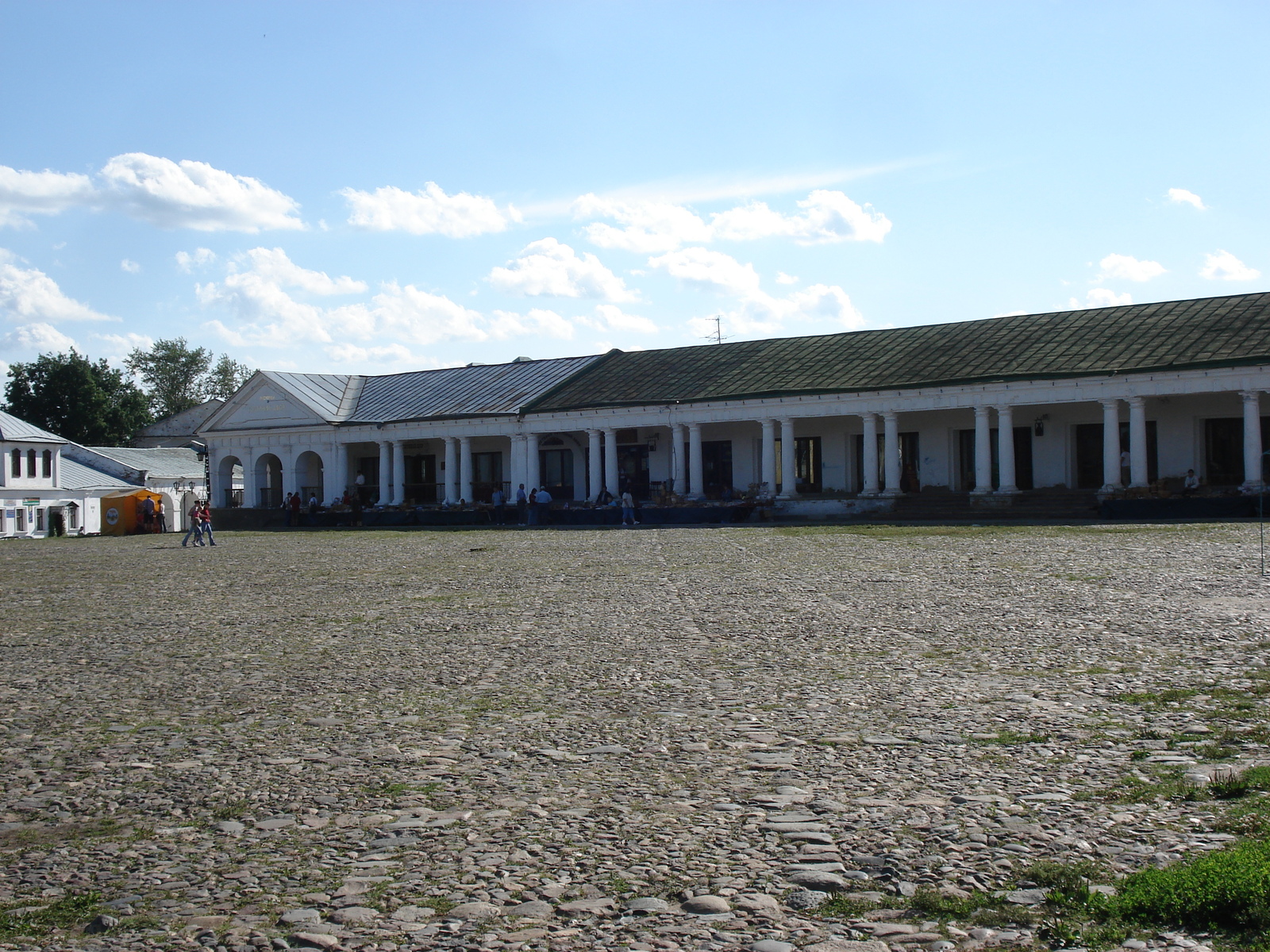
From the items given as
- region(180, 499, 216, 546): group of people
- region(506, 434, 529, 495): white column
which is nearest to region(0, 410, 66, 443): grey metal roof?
region(180, 499, 216, 546): group of people

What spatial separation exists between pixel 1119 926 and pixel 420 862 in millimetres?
2479

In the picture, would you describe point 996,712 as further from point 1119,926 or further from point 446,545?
point 446,545

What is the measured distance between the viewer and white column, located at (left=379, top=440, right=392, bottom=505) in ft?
150

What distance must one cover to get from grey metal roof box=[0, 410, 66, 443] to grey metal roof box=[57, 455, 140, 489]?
6.52 feet

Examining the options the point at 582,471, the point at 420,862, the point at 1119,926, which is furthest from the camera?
the point at 582,471

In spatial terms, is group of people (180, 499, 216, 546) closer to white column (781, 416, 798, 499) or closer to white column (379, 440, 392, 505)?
white column (379, 440, 392, 505)

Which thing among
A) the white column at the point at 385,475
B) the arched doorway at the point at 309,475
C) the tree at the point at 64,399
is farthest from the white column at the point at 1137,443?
the tree at the point at 64,399

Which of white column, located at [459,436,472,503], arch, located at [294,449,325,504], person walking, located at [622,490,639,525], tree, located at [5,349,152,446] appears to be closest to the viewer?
person walking, located at [622,490,639,525]

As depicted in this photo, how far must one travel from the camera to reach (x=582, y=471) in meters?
44.5

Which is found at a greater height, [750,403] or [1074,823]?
[750,403]

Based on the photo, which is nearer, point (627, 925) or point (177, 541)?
point (627, 925)

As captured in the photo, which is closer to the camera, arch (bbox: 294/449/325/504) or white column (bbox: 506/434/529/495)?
white column (bbox: 506/434/529/495)

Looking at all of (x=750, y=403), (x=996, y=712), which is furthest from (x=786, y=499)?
(x=996, y=712)

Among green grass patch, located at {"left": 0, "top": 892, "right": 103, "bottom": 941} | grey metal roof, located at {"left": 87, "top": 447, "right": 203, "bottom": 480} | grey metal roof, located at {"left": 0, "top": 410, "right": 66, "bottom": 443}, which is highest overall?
grey metal roof, located at {"left": 0, "top": 410, "right": 66, "bottom": 443}
